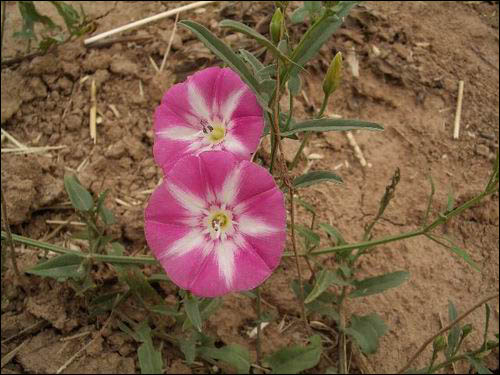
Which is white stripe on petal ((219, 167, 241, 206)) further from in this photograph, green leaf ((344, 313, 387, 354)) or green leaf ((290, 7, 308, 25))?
green leaf ((290, 7, 308, 25))

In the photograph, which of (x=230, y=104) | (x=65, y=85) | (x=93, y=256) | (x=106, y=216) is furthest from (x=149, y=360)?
(x=65, y=85)

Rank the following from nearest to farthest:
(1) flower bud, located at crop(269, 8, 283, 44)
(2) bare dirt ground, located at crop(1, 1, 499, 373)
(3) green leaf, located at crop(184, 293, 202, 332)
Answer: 1. (1) flower bud, located at crop(269, 8, 283, 44)
2. (3) green leaf, located at crop(184, 293, 202, 332)
3. (2) bare dirt ground, located at crop(1, 1, 499, 373)

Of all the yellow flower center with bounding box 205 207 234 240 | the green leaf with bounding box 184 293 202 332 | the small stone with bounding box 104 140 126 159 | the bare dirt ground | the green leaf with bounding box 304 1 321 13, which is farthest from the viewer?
the small stone with bounding box 104 140 126 159

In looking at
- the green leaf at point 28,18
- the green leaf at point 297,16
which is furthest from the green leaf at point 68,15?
the green leaf at point 297,16

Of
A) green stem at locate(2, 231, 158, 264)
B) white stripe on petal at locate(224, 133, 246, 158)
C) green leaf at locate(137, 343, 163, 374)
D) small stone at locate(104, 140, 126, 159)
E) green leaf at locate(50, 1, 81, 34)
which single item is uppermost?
green leaf at locate(50, 1, 81, 34)

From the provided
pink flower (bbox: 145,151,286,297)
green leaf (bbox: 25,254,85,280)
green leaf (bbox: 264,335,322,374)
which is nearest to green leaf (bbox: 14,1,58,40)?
green leaf (bbox: 25,254,85,280)

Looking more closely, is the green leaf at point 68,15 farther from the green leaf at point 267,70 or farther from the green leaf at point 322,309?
the green leaf at point 322,309
